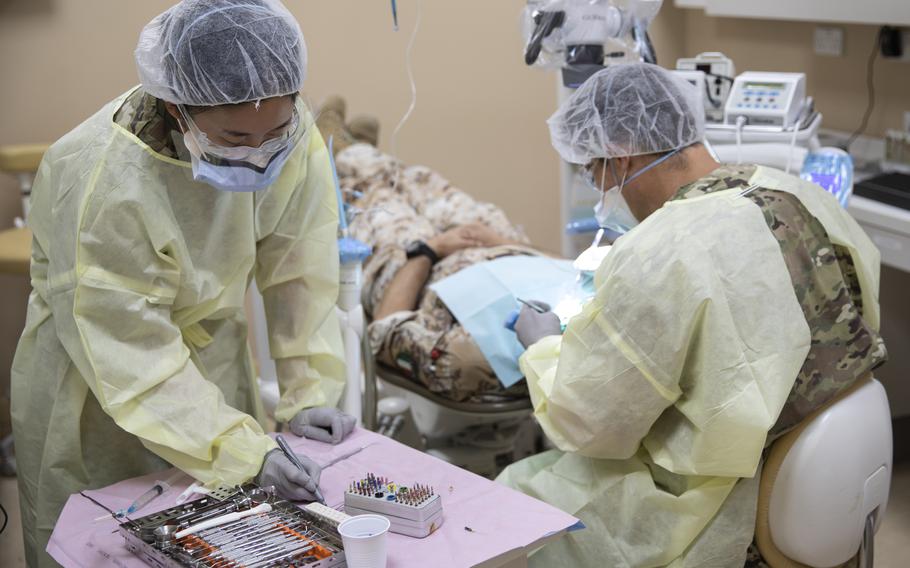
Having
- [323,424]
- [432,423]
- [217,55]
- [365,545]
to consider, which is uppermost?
[217,55]

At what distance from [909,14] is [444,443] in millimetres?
1790

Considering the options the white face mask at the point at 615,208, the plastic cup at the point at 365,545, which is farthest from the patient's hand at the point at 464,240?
the plastic cup at the point at 365,545

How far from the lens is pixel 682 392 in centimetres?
164

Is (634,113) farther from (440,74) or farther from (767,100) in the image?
(440,74)

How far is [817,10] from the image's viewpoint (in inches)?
128

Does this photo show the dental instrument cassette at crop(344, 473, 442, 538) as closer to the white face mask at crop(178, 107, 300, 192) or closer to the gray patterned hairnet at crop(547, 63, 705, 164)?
the white face mask at crop(178, 107, 300, 192)

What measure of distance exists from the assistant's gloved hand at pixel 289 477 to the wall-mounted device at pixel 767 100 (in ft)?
5.01

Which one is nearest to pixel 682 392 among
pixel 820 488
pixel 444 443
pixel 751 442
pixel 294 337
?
pixel 751 442

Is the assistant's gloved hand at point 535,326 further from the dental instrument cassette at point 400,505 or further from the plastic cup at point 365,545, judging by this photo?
the plastic cup at point 365,545

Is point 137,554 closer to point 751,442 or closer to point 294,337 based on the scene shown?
point 294,337

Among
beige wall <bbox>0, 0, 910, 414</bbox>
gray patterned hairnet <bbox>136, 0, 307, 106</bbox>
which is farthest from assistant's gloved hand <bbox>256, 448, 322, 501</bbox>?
beige wall <bbox>0, 0, 910, 414</bbox>

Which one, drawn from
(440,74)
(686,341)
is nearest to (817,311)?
(686,341)

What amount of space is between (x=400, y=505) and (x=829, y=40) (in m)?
2.75

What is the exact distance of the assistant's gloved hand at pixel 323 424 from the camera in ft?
5.60
